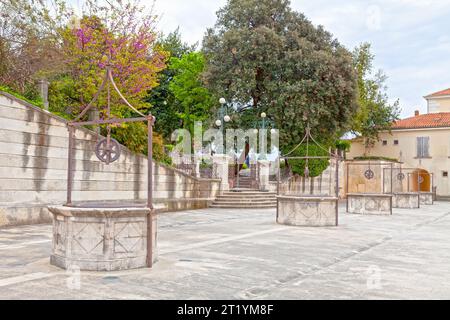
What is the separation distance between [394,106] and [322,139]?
1671 centimetres

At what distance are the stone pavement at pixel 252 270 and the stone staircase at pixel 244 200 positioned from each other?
10.8m

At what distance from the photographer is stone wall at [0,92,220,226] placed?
39.4 feet

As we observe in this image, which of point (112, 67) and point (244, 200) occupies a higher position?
point (112, 67)

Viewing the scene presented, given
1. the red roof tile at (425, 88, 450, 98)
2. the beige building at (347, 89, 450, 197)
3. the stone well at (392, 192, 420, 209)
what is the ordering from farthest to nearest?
the red roof tile at (425, 88, 450, 98) < the beige building at (347, 89, 450, 197) < the stone well at (392, 192, 420, 209)

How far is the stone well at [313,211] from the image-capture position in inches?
537

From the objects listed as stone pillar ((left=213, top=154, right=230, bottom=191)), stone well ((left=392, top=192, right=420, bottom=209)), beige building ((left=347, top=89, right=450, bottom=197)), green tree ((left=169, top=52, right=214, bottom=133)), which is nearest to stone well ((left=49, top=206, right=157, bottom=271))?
stone pillar ((left=213, top=154, right=230, bottom=191))

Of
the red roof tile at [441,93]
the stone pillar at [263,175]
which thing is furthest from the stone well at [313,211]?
the red roof tile at [441,93]

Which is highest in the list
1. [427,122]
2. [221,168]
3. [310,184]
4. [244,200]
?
[427,122]

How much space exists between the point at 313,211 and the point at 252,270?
7.21 meters

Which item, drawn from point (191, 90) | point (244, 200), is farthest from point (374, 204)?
point (191, 90)

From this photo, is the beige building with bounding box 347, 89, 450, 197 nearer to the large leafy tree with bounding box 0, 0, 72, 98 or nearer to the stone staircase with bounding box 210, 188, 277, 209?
the stone staircase with bounding box 210, 188, 277, 209

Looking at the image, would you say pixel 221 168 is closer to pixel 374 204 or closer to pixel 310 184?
pixel 374 204

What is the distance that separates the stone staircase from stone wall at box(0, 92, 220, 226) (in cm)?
683

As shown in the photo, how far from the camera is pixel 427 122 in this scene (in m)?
42.4
